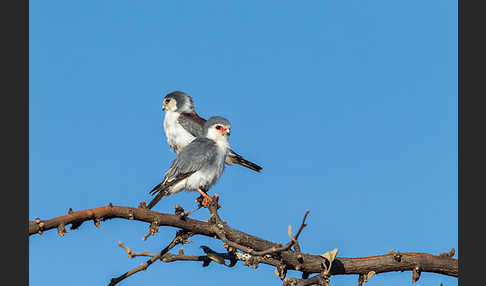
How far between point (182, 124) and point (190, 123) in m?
0.19

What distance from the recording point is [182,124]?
38.1 ft

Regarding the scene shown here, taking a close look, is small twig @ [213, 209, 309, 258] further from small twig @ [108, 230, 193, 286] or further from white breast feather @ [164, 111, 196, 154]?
white breast feather @ [164, 111, 196, 154]

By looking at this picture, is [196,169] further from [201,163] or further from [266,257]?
[266,257]

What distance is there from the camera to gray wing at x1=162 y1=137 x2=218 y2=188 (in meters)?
7.85

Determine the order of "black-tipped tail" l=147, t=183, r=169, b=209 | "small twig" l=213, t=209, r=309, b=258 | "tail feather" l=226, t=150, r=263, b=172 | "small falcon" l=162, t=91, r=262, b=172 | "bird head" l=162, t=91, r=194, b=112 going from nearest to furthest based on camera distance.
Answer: "small twig" l=213, t=209, r=309, b=258
"black-tipped tail" l=147, t=183, r=169, b=209
"tail feather" l=226, t=150, r=263, b=172
"small falcon" l=162, t=91, r=262, b=172
"bird head" l=162, t=91, r=194, b=112

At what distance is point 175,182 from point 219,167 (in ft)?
2.39

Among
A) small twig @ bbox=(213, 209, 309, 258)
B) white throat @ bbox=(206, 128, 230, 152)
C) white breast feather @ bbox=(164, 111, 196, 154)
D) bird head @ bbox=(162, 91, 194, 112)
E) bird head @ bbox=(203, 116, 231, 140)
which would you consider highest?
bird head @ bbox=(162, 91, 194, 112)

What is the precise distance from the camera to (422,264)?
5.74 meters

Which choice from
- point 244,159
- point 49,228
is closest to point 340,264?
point 49,228

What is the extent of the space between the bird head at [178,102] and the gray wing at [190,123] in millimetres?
185

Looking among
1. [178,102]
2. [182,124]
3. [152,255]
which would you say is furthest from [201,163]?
[178,102]

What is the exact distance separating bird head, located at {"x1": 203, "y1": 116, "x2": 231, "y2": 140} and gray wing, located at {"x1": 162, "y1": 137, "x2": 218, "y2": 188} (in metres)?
0.31

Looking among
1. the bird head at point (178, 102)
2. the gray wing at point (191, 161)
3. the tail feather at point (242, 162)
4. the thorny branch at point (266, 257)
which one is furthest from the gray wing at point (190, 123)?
the thorny branch at point (266, 257)

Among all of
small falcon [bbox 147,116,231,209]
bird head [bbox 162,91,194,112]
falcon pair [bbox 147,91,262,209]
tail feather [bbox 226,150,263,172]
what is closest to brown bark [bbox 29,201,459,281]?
falcon pair [bbox 147,91,262,209]
